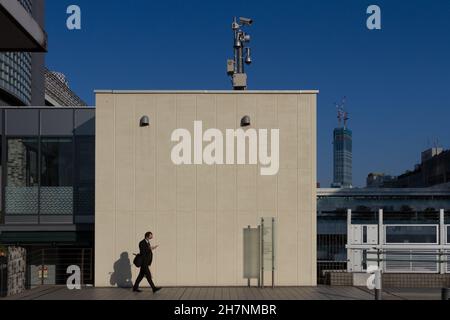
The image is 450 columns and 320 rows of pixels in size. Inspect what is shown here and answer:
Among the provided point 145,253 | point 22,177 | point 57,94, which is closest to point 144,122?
point 145,253

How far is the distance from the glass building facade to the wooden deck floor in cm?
405

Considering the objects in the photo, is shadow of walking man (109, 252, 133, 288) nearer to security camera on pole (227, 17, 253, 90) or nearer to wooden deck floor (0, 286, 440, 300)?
wooden deck floor (0, 286, 440, 300)

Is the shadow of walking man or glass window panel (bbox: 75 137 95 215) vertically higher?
glass window panel (bbox: 75 137 95 215)

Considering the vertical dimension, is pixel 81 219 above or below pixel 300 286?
above

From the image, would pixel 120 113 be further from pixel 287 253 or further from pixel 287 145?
pixel 287 253

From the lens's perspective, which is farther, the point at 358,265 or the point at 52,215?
the point at 52,215

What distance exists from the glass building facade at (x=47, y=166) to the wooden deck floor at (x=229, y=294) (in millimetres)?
4050

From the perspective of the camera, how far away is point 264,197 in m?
14.4

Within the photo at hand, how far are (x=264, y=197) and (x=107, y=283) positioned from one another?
4.67 metres

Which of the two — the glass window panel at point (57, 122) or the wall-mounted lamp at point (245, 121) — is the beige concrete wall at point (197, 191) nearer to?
the wall-mounted lamp at point (245, 121)

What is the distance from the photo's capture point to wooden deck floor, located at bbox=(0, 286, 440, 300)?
12398 millimetres

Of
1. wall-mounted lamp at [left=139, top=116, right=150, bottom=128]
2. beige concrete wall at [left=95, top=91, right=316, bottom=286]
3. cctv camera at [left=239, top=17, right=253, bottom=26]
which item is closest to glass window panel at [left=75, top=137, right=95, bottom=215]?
beige concrete wall at [left=95, top=91, right=316, bottom=286]

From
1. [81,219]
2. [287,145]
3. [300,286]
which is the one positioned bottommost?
[300,286]

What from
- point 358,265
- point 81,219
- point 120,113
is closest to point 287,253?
point 358,265
